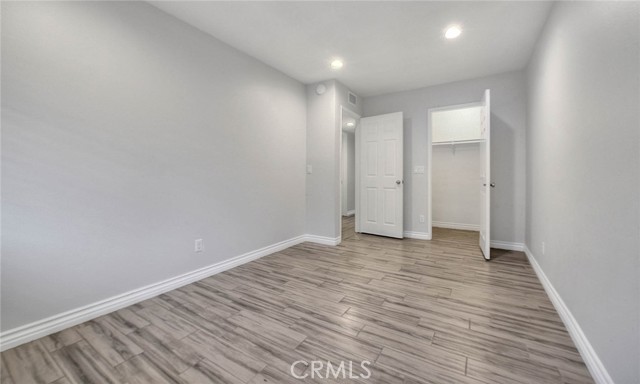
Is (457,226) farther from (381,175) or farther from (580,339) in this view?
(580,339)

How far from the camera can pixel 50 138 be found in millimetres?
1531

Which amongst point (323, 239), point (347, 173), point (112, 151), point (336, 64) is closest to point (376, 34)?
point (336, 64)

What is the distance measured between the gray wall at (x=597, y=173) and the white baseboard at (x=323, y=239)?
7.54 ft

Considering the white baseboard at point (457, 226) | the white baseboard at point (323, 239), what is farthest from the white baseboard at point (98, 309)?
the white baseboard at point (457, 226)

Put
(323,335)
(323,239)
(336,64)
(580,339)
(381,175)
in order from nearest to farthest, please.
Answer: (580,339), (323,335), (336,64), (323,239), (381,175)

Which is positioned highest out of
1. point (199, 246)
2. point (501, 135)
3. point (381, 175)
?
point (501, 135)

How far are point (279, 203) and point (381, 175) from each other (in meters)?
1.83

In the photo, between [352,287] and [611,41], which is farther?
[352,287]

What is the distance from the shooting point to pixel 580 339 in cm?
136

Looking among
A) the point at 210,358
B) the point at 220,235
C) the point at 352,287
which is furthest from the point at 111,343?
the point at 352,287

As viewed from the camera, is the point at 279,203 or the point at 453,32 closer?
the point at 453,32

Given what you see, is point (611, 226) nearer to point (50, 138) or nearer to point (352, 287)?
point (352, 287)

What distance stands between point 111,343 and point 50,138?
1.35 m

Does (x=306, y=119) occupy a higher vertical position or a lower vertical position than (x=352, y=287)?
higher
